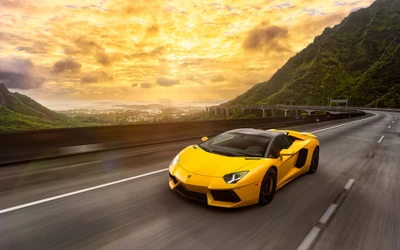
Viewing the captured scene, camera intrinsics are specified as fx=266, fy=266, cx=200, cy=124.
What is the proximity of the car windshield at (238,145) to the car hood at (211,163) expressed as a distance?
0.24 metres

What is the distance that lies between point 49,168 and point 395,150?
13.9 meters

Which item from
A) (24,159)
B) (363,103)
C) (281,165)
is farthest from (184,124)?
(363,103)

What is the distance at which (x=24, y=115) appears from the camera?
332 feet

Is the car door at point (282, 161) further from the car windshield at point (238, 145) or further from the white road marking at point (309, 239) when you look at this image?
the white road marking at point (309, 239)

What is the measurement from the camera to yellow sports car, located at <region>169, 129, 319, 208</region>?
4.37m

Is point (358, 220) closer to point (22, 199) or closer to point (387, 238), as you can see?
point (387, 238)

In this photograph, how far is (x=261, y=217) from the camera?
4406 millimetres

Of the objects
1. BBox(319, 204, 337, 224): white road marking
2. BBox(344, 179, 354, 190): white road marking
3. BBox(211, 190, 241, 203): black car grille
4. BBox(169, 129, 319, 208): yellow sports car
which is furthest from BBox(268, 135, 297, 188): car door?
BBox(344, 179, 354, 190): white road marking

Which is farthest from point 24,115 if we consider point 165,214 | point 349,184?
point 349,184

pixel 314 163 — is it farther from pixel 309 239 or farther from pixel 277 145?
pixel 309 239

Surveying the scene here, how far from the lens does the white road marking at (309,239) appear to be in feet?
11.8

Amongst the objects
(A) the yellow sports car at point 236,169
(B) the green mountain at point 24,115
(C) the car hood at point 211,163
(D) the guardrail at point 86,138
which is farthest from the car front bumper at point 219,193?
(B) the green mountain at point 24,115

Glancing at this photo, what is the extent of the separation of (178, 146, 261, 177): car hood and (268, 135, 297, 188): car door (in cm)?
64

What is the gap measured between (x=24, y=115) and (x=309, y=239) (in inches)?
4695
